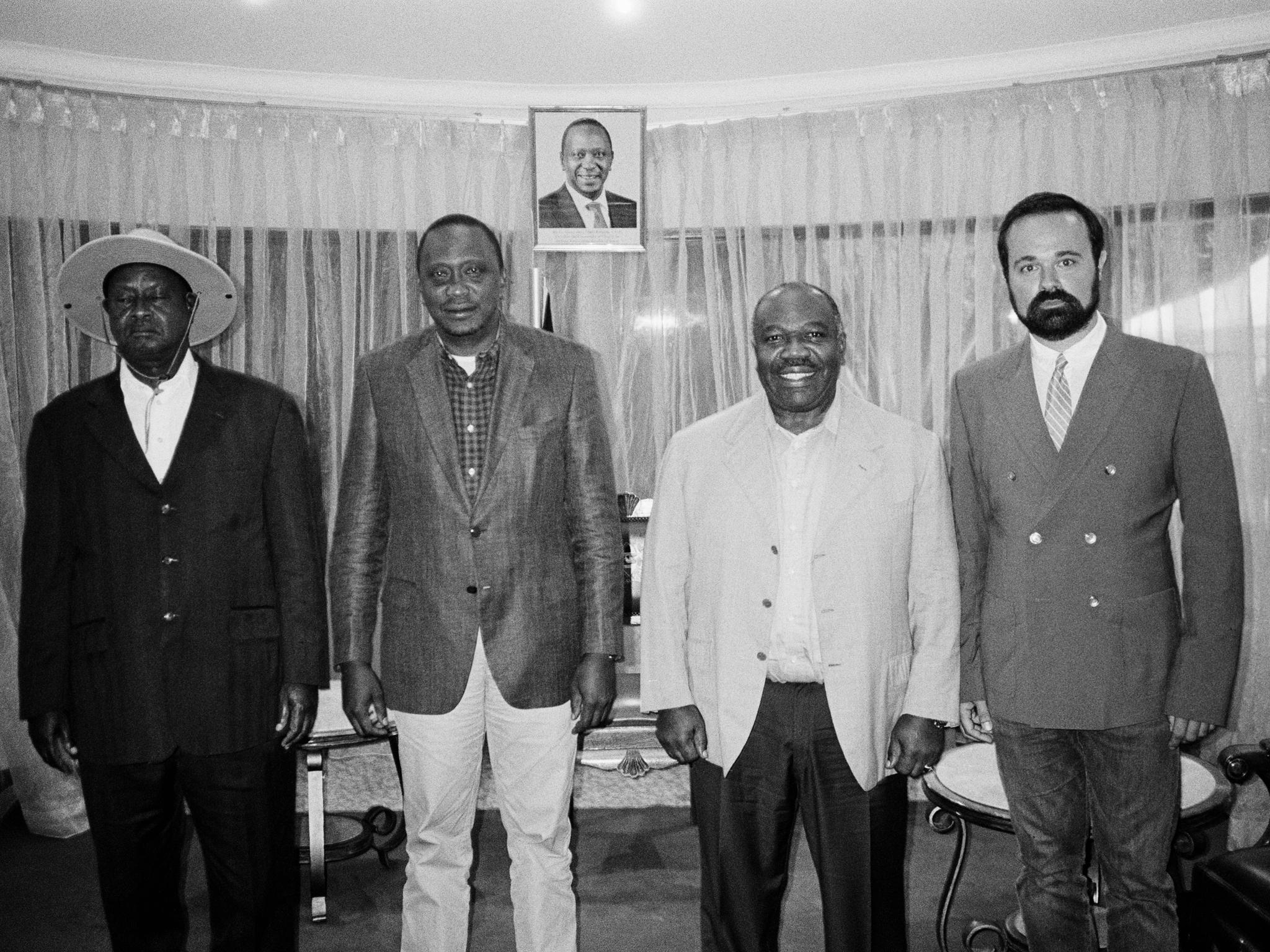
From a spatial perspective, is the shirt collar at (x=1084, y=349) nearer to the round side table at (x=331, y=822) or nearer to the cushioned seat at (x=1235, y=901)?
the cushioned seat at (x=1235, y=901)

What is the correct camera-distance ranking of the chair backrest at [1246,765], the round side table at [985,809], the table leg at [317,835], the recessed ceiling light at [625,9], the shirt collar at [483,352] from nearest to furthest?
the shirt collar at [483,352] < the chair backrest at [1246,765] < the round side table at [985,809] < the table leg at [317,835] < the recessed ceiling light at [625,9]

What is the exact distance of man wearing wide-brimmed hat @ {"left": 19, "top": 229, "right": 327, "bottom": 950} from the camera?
84.0 inches

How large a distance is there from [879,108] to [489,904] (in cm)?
333

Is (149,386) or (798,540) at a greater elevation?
(149,386)

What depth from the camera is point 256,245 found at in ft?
14.4

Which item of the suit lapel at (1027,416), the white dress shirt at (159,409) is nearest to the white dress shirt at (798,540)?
the suit lapel at (1027,416)

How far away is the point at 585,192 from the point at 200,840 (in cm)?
304

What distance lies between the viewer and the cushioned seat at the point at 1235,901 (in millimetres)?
2027

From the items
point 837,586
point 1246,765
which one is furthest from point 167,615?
point 1246,765

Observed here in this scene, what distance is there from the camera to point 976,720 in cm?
225

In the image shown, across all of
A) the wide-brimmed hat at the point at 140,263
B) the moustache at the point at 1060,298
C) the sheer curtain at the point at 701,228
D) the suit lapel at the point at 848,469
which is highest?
the sheer curtain at the point at 701,228

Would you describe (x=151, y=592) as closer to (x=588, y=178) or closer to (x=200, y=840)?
(x=200, y=840)

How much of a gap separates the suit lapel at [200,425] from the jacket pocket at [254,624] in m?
0.30

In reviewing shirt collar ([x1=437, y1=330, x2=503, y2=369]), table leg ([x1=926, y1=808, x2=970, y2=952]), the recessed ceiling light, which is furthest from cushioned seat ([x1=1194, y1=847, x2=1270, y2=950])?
the recessed ceiling light
